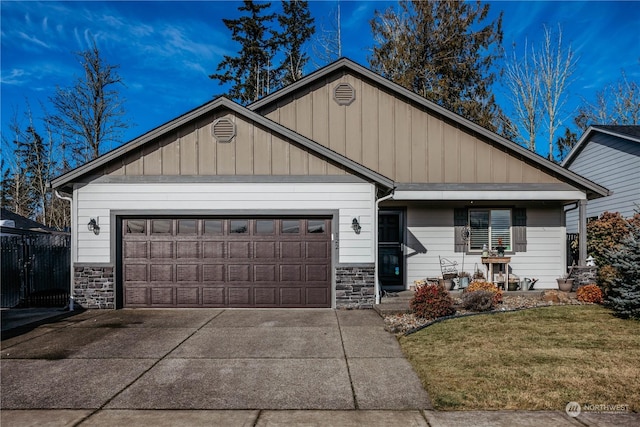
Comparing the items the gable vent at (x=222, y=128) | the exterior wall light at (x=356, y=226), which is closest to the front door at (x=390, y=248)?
the exterior wall light at (x=356, y=226)

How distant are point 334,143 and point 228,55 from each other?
842 inches

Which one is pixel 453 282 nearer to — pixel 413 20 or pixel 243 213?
pixel 243 213

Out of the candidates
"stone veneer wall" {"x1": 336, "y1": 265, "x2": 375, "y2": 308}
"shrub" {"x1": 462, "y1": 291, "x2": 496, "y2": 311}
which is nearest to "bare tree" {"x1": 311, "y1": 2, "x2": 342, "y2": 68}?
"stone veneer wall" {"x1": 336, "y1": 265, "x2": 375, "y2": 308}

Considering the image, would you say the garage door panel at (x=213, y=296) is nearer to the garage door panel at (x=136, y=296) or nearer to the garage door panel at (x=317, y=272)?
the garage door panel at (x=136, y=296)

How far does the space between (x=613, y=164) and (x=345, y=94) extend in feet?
38.2

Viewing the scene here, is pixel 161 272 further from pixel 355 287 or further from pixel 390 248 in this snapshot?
pixel 390 248

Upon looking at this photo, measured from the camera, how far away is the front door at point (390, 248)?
41.1 ft

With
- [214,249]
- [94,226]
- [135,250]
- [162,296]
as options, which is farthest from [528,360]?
[94,226]

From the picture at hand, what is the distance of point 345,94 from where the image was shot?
42.0 feet

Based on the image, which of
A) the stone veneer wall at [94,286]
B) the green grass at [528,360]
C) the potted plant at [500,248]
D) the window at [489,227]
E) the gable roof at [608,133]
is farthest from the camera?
the gable roof at [608,133]

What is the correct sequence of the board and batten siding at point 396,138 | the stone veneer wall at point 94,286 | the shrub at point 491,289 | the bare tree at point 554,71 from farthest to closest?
the bare tree at point 554,71 → the board and batten siding at point 396,138 → the stone veneer wall at point 94,286 → the shrub at point 491,289

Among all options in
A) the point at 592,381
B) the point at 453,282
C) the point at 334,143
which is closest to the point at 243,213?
the point at 334,143

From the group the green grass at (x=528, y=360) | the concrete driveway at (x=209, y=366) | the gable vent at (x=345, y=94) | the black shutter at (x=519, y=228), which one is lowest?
the concrete driveway at (x=209, y=366)

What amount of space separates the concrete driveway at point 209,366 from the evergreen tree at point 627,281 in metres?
4.67
